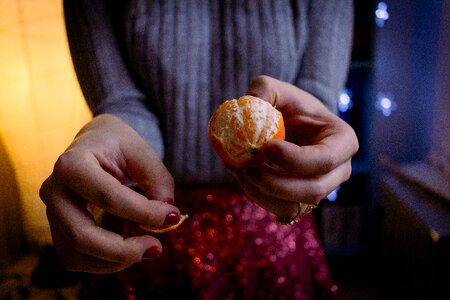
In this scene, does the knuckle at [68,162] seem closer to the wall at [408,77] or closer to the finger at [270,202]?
the finger at [270,202]

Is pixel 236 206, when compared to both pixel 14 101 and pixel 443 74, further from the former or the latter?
pixel 443 74

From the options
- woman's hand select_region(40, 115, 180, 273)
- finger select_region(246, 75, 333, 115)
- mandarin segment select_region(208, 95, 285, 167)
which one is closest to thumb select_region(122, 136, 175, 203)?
woman's hand select_region(40, 115, 180, 273)

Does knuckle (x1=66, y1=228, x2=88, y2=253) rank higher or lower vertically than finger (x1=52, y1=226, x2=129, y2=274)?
higher

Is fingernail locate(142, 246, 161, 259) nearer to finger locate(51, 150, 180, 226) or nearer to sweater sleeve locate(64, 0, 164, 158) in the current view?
finger locate(51, 150, 180, 226)

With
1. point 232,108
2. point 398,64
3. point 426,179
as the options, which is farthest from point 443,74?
point 232,108

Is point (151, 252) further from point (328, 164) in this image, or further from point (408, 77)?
point (408, 77)

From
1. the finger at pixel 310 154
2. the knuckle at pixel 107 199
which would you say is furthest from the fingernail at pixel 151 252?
the finger at pixel 310 154

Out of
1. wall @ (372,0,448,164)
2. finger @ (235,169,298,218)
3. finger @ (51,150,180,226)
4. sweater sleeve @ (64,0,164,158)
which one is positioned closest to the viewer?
finger @ (51,150,180,226)

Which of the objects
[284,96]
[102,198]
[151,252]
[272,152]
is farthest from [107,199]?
[284,96]
